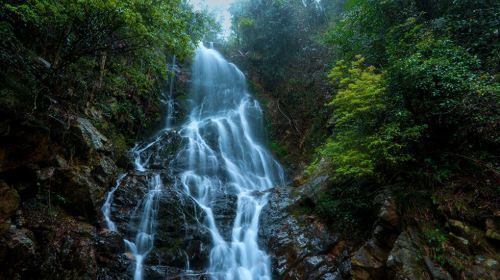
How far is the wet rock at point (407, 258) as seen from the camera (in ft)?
18.1

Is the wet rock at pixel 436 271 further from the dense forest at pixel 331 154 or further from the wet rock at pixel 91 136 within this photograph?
the wet rock at pixel 91 136

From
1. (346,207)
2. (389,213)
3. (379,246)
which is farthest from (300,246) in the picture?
(389,213)

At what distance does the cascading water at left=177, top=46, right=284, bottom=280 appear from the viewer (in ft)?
26.6

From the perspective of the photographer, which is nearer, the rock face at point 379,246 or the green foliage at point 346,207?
the rock face at point 379,246

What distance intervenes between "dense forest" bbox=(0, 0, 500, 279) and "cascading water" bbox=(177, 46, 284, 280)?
0.50 meters

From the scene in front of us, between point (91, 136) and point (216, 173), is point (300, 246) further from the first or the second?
point (91, 136)

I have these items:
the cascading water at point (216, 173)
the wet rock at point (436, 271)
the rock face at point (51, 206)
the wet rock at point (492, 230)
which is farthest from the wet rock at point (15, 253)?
the wet rock at point (492, 230)

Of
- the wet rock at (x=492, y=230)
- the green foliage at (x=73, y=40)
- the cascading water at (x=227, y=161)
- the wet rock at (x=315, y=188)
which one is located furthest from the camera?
the wet rock at (x=315, y=188)

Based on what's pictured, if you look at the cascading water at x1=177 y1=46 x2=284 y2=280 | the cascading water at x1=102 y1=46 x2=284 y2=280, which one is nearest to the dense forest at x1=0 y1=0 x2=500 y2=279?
the cascading water at x1=102 y1=46 x2=284 y2=280

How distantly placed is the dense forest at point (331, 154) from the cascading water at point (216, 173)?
0.39m

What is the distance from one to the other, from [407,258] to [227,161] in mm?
8455

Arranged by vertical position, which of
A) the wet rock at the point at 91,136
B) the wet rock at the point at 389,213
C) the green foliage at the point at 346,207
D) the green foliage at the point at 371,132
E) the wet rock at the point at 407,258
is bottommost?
the wet rock at the point at 407,258

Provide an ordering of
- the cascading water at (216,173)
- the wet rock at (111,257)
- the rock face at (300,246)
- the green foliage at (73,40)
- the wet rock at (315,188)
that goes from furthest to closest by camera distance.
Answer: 1. the wet rock at (315,188)
2. the cascading water at (216,173)
3. the rock face at (300,246)
4. the wet rock at (111,257)
5. the green foliage at (73,40)

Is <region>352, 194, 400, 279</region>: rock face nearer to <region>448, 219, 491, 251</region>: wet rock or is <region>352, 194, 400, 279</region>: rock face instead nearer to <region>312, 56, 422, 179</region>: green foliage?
<region>312, 56, 422, 179</region>: green foliage
